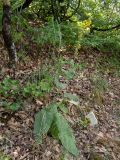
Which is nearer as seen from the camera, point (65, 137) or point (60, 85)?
point (65, 137)

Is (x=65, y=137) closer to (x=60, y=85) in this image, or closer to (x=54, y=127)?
(x=54, y=127)

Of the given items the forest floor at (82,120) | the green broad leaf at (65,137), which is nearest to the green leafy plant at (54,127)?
the green broad leaf at (65,137)

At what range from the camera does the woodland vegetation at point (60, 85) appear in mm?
3898

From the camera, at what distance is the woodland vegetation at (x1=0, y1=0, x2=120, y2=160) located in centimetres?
390

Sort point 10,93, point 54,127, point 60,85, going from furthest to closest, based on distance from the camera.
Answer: point 10,93
point 60,85
point 54,127

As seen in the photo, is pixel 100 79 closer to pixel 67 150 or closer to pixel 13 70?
pixel 13 70

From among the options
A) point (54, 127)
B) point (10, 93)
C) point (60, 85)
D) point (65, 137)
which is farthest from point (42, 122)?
point (10, 93)

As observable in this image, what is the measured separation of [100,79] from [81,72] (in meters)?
0.40

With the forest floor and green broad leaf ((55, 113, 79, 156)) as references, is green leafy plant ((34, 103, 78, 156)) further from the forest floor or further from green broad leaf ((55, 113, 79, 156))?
the forest floor

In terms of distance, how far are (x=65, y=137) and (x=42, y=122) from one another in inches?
13.3

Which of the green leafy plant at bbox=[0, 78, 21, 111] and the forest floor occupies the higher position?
the green leafy plant at bbox=[0, 78, 21, 111]

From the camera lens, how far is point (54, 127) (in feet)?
13.0

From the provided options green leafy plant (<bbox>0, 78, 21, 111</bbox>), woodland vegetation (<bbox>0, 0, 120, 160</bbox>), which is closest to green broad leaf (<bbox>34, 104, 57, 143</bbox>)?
woodland vegetation (<bbox>0, 0, 120, 160</bbox>)

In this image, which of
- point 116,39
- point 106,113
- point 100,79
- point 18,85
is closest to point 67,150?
point 18,85
